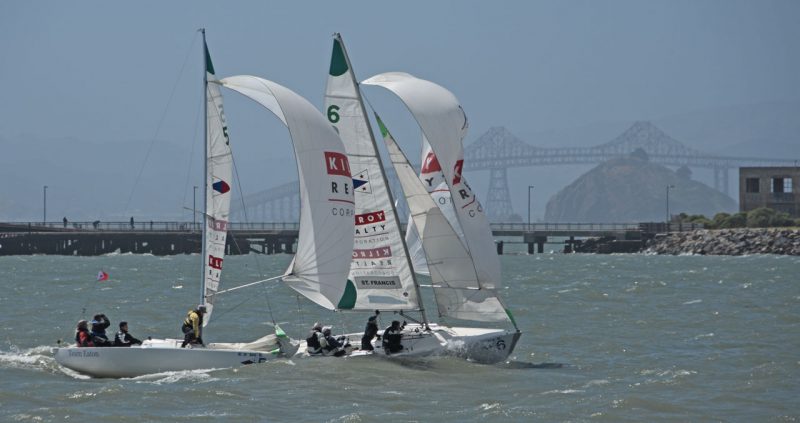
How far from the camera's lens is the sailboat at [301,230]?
23234 mm

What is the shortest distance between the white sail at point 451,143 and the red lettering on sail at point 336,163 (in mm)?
1456

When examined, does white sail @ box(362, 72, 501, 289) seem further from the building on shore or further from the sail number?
the building on shore

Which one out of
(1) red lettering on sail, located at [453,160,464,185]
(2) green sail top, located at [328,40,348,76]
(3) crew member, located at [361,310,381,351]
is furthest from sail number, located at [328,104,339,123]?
(3) crew member, located at [361,310,381,351]

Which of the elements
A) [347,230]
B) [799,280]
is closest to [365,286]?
[347,230]

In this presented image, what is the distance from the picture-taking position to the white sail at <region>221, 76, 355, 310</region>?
2398 centimetres

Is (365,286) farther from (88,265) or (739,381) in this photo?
(88,265)

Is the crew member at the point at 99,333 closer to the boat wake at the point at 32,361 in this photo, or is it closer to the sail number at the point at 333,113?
the boat wake at the point at 32,361

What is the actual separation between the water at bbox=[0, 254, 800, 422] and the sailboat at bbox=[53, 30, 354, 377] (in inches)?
14.3

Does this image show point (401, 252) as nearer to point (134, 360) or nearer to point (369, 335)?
point (369, 335)

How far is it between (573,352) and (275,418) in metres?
9.79

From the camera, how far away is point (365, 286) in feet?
83.1

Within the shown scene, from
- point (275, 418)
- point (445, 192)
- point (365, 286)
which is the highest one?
point (445, 192)

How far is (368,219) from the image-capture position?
25.5m

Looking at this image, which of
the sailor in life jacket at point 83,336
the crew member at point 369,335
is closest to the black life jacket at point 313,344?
the crew member at point 369,335
